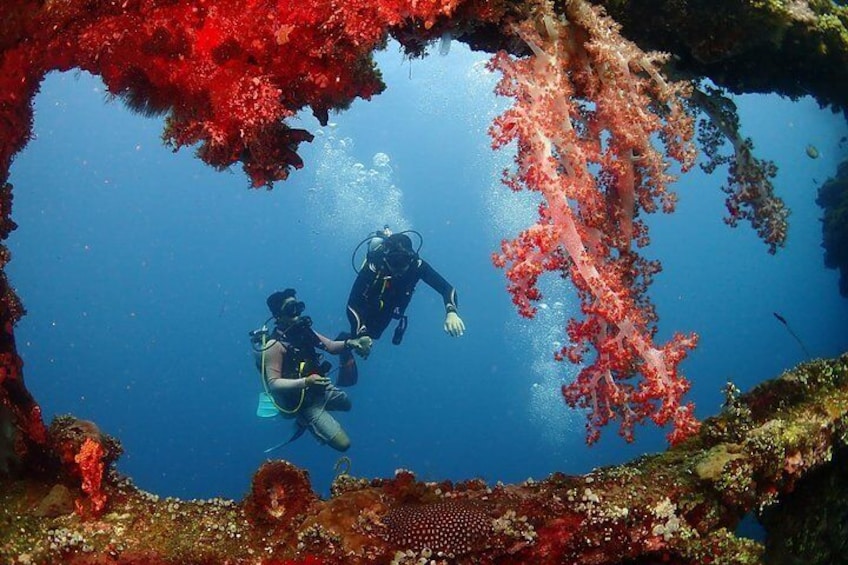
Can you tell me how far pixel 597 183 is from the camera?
13.5ft

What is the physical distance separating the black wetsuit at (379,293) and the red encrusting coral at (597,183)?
7.27 metres

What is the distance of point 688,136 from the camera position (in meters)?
3.88

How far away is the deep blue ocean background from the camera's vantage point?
A: 77.1m

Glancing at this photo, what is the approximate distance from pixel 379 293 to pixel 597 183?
25.3ft

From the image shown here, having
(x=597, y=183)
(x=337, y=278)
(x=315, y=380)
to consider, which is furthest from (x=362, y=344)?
(x=337, y=278)

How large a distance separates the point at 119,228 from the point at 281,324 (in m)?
99.2

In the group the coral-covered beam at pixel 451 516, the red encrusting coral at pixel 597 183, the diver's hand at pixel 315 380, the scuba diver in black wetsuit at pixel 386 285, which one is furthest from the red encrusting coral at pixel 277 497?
the scuba diver in black wetsuit at pixel 386 285

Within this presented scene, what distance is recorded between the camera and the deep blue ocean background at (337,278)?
7706cm

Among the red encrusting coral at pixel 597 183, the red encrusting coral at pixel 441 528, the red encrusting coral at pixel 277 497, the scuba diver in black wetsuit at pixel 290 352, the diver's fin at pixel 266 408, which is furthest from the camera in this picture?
the diver's fin at pixel 266 408

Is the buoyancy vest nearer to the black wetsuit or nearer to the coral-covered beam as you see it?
the black wetsuit

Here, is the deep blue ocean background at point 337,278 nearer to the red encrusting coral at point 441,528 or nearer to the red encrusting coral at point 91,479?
the red encrusting coral at point 91,479

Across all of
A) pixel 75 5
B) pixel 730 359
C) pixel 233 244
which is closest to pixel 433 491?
pixel 75 5

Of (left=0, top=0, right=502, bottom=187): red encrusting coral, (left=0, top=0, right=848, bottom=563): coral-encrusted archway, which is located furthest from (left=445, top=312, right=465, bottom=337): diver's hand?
(left=0, top=0, right=502, bottom=187): red encrusting coral

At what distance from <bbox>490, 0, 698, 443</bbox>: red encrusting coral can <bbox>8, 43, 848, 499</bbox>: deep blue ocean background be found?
68.5 metres
